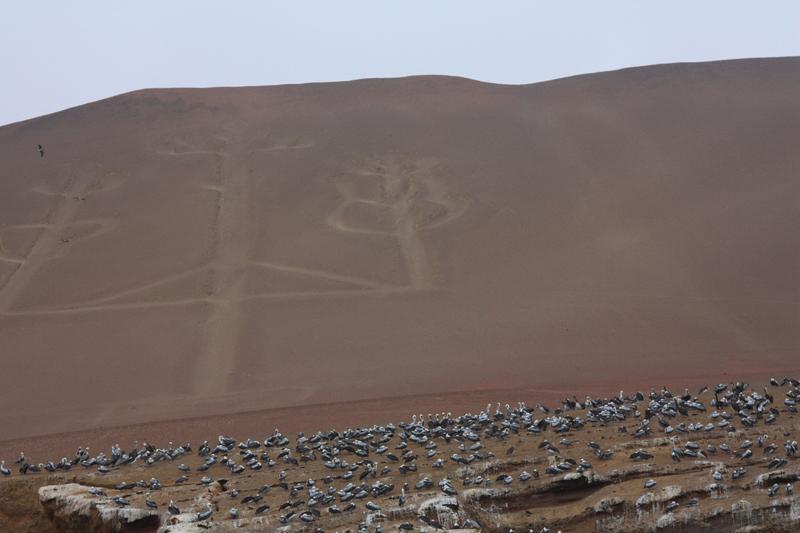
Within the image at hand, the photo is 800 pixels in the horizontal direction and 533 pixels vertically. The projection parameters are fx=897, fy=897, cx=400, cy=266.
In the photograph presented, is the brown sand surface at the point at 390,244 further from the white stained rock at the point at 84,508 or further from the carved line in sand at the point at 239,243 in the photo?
the white stained rock at the point at 84,508

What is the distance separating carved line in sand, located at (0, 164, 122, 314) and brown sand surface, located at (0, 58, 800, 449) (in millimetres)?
135

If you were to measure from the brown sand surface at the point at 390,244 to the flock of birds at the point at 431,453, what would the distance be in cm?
636

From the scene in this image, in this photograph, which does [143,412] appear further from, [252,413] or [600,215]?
[600,215]

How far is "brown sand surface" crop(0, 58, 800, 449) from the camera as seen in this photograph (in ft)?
92.3

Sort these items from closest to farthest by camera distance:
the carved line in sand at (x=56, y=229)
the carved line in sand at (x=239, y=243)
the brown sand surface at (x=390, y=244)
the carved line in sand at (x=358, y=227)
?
the brown sand surface at (x=390, y=244), the carved line in sand at (x=239, y=243), the carved line in sand at (x=358, y=227), the carved line in sand at (x=56, y=229)

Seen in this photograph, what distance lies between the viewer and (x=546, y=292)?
3453 cm

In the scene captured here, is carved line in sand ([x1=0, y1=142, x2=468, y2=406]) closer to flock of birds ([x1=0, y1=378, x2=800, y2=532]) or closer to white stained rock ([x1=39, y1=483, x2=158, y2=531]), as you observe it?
flock of birds ([x1=0, y1=378, x2=800, y2=532])

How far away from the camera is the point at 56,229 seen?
4331cm

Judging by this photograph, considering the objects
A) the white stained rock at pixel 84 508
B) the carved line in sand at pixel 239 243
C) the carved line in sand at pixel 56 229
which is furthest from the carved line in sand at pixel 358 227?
the white stained rock at pixel 84 508

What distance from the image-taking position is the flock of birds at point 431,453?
39.7 feet

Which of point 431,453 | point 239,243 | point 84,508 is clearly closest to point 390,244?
point 239,243

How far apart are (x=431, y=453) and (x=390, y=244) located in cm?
2642

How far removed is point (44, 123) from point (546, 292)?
3805cm

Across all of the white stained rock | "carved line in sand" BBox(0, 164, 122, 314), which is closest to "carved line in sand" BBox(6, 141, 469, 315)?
"carved line in sand" BBox(0, 164, 122, 314)
